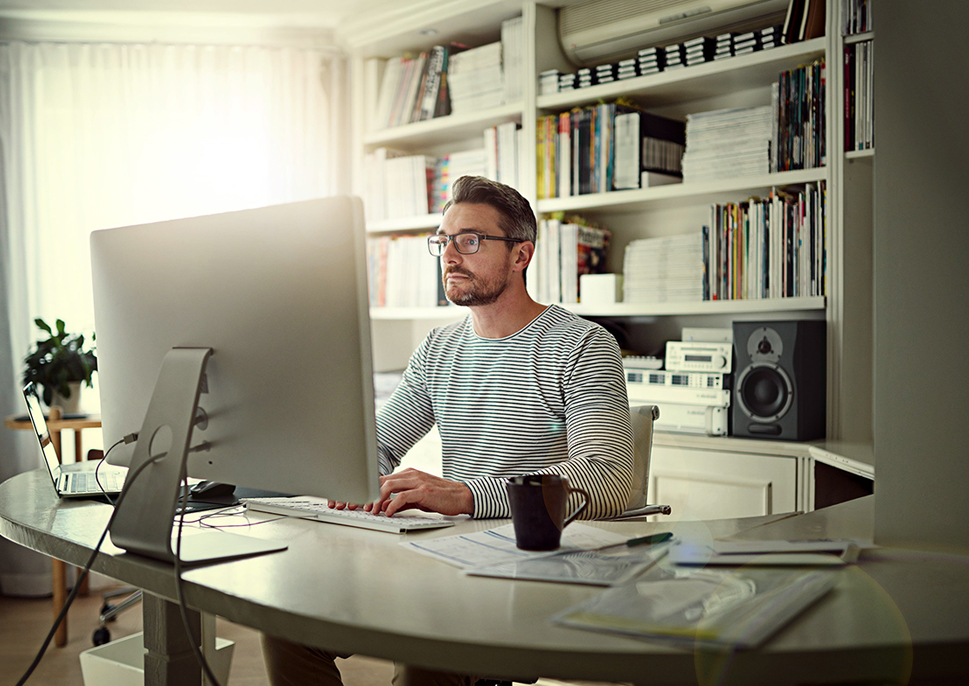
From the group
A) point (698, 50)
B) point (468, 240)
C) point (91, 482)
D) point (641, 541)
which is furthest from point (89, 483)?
point (698, 50)

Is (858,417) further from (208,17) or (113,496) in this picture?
(208,17)

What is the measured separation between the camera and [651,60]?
2.87 m

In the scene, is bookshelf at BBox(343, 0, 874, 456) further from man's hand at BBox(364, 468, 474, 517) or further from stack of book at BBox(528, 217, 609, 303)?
man's hand at BBox(364, 468, 474, 517)

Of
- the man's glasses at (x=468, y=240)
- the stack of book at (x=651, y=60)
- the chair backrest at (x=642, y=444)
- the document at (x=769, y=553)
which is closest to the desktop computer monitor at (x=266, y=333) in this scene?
→ the document at (x=769, y=553)

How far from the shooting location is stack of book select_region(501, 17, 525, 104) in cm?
320

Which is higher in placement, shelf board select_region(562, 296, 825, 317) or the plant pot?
shelf board select_region(562, 296, 825, 317)

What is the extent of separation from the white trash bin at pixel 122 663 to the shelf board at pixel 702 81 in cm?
219

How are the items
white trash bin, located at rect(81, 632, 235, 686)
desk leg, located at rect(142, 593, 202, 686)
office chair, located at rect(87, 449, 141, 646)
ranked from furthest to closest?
office chair, located at rect(87, 449, 141, 646)
white trash bin, located at rect(81, 632, 235, 686)
desk leg, located at rect(142, 593, 202, 686)

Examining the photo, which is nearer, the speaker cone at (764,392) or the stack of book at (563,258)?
the speaker cone at (764,392)

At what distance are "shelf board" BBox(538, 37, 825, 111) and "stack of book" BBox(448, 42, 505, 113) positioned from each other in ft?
0.90

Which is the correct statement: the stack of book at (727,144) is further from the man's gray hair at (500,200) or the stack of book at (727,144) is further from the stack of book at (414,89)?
the stack of book at (414,89)

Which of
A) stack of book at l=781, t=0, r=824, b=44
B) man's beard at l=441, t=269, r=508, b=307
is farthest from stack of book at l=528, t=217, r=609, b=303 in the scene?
man's beard at l=441, t=269, r=508, b=307

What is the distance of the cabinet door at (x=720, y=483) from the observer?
8.16 feet

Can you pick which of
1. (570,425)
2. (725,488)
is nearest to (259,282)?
(570,425)
